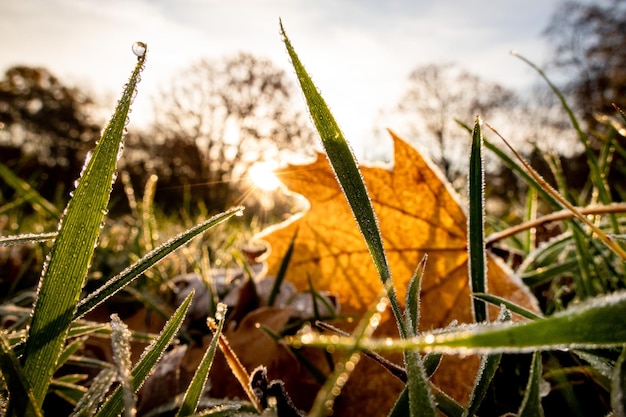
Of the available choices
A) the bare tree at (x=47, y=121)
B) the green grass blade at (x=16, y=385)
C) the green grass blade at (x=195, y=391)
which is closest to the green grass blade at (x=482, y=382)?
the green grass blade at (x=195, y=391)

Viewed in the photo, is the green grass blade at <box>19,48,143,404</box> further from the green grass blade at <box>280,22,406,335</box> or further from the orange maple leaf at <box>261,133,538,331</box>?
the orange maple leaf at <box>261,133,538,331</box>

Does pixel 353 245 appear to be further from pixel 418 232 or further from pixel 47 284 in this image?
pixel 47 284

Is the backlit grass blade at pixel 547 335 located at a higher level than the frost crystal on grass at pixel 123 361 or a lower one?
higher

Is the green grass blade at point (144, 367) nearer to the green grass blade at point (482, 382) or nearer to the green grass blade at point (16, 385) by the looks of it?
the green grass blade at point (16, 385)

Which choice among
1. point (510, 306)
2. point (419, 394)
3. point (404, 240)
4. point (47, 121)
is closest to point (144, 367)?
point (419, 394)

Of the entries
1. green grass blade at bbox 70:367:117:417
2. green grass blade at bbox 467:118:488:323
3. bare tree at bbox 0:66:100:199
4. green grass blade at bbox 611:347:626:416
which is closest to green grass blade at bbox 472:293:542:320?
green grass blade at bbox 467:118:488:323

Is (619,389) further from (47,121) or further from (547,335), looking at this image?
(47,121)

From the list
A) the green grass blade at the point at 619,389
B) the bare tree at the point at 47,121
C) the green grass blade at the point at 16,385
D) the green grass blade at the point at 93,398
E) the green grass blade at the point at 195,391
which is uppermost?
the bare tree at the point at 47,121
